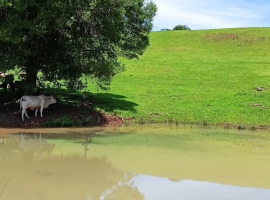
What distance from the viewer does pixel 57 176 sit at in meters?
10.3

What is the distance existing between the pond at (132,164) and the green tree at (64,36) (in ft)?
11.6

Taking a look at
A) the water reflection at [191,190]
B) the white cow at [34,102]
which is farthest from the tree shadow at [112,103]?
the water reflection at [191,190]

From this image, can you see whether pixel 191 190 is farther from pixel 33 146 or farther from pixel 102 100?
pixel 102 100

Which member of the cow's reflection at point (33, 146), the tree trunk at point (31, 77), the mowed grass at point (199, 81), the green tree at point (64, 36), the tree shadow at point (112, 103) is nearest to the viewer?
the cow's reflection at point (33, 146)

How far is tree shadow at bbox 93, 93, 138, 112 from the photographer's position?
75.5 feet

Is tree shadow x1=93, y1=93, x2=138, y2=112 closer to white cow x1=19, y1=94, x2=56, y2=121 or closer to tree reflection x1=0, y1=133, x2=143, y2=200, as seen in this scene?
white cow x1=19, y1=94, x2=56, y2=121

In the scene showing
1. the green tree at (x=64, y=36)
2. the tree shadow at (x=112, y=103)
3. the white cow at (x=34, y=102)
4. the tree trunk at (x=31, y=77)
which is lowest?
the tree shadow at (x=112, y=103)

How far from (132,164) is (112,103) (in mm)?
12374

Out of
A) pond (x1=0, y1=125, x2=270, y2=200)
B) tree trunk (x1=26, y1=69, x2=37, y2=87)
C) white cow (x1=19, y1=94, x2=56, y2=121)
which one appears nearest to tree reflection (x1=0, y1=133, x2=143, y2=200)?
pond (x1=0, y1=125, x2=270, y2=200)

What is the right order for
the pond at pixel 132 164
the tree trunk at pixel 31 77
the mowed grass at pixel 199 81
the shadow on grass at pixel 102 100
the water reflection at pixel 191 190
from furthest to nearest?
1. the shadow on grass at pixel 102 100
2. the mowed grass at pixel 199 81
3. the tree trunk at pixel 31 77
4. the pond at pixel 132 164
5. the water reflection at pixel 191 190

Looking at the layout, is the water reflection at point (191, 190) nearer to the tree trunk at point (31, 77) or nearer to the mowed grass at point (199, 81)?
the mowed grass at point (199, 81)

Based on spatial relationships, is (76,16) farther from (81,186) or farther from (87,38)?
(81,186)

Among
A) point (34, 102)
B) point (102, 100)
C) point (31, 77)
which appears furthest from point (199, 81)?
point (34, 102)

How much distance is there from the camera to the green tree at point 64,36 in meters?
18.1
